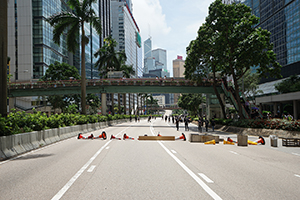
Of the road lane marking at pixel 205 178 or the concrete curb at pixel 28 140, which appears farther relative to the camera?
the concrete curb at pixel 28 140

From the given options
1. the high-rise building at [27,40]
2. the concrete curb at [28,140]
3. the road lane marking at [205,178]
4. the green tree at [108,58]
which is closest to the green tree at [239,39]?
the concrete curb at [28,140]

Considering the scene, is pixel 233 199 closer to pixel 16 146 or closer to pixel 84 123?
pixel 16 146

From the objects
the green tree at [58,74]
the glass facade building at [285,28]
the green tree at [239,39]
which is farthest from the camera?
the glass facade building at [285,28]

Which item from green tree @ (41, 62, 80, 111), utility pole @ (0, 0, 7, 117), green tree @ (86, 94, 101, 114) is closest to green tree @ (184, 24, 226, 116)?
utility pole @ (0, 0, 7, 117)

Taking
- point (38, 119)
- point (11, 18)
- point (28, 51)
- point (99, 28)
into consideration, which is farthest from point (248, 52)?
point (11, 18)

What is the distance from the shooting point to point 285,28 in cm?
7631

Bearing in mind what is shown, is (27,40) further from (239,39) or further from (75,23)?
(239,39)

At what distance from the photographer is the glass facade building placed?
2773 inches

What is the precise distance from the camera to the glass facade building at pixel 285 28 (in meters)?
70.4

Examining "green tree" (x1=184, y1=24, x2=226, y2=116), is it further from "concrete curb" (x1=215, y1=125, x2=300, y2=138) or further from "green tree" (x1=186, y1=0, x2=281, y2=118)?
"concrete curb" (x1=215, y1=125, x2=300, y2=138)

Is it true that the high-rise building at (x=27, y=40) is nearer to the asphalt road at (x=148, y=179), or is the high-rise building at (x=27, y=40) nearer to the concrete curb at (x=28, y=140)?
the concrete curb at (x=28, y=140)

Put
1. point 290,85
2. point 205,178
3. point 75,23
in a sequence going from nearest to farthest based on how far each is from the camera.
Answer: point 205,178, point 75,23, point 290,85

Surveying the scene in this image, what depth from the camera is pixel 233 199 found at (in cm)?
550

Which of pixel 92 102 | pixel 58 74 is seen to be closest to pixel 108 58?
pixel 58 74
